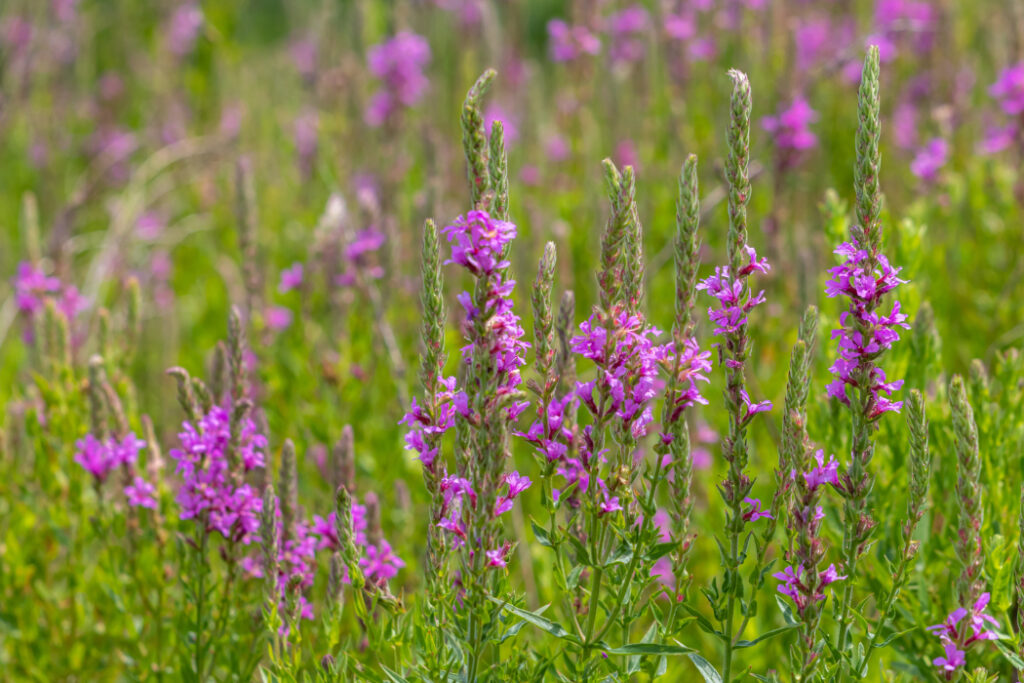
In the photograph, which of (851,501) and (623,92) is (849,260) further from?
(623,92)

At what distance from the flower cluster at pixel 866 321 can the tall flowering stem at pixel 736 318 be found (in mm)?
143

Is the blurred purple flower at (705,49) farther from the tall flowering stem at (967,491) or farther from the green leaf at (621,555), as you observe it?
the green leaf at (621,555)

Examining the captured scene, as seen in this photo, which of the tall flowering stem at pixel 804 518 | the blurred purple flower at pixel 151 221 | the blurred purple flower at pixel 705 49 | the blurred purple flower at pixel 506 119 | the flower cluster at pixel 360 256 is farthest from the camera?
the blurred purple flower at pixel 151 221

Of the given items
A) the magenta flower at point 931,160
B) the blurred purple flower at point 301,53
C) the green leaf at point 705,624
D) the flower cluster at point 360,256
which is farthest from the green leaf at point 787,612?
the blurred purple flower at point 301,53

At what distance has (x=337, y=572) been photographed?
2.13 metres

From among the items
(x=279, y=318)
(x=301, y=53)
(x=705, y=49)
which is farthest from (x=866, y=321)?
(x=301, y=53)

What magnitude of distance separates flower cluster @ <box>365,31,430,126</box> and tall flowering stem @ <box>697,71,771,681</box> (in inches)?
136

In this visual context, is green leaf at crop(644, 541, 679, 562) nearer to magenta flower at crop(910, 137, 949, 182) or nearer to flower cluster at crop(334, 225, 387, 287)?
flower cluster at crop(334, 225, 387, 287)

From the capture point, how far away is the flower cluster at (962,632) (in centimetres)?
189

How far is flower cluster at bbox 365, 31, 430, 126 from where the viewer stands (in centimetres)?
496

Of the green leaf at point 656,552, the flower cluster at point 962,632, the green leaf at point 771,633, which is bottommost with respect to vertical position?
the flower cluster at point 962,632

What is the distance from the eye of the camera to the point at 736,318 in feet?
5.66

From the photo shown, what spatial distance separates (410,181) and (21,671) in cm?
368

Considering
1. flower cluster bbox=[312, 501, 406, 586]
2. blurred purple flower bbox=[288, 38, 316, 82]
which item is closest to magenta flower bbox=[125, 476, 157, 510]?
flower cluster bbox=[312, 501, 406, 586]
